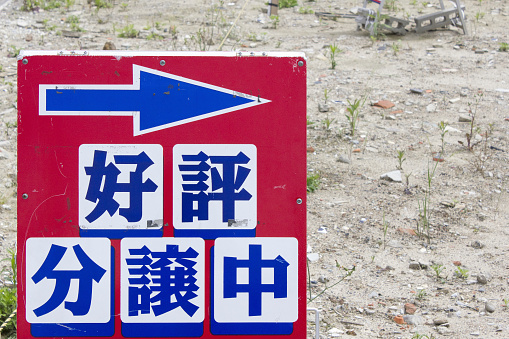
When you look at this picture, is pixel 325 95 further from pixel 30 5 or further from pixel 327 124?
pixel 30 5

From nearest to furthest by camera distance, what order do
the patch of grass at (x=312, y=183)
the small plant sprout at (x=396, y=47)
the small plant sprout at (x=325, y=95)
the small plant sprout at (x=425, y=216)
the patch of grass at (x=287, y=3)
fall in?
the small plant sprout at (x=425, y=216) < the patch of grass at (x=312, y=183) < the small plant sprout at (x=325, y=95) < the small plant sprout at (x=396, y=47) < the patch of grass at (x=287, y=3)

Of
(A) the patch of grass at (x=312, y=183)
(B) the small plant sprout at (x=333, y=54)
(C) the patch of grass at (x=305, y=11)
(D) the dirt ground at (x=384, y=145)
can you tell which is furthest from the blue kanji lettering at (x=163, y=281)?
(C) the patch of grass at (x=305, y=11)

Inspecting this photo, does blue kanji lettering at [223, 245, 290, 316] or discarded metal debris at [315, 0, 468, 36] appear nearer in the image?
blue kanji lettering at [223, 245, 290, 316]

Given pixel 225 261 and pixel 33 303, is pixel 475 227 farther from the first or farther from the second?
pixel 33 303

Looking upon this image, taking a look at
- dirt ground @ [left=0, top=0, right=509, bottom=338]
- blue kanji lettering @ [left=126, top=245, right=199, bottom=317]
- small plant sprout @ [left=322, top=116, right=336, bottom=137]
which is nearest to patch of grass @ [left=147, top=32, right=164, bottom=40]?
dirt ground @ [left=0, top=0, right=509, bottom=338]

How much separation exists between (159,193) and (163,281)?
246 mm

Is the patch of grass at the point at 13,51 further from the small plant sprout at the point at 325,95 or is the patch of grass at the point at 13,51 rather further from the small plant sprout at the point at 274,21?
the small plant sprout at the point at 325,95

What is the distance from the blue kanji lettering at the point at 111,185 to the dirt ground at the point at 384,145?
1.36 m

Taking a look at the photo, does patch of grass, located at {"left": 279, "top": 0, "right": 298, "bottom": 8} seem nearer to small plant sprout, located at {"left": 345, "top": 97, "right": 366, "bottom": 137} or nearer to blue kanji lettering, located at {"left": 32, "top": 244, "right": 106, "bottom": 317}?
small plant sprout, located at {"left": 345, "top": 97, "right": 366, "bottom": 137}

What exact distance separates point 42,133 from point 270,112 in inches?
24.0

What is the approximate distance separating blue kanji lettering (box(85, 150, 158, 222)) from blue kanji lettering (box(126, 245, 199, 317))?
126 millimetres

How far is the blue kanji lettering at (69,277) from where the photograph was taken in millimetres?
1956

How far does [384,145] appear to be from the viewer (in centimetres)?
497

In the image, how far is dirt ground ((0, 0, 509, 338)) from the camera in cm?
335
